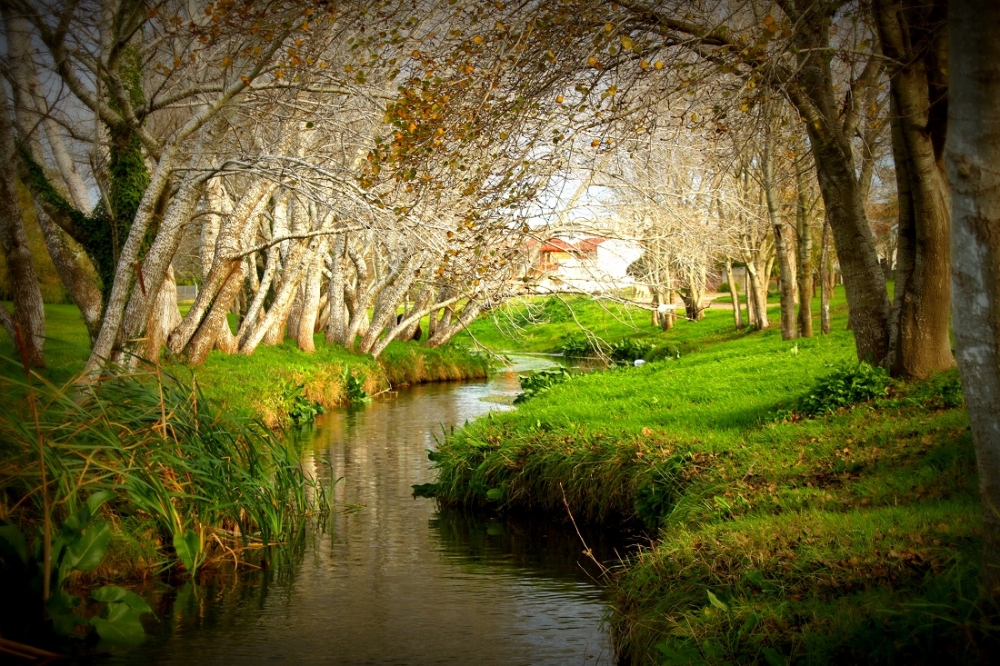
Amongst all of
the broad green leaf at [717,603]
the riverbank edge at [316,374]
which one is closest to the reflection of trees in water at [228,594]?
the riverbank edge at [316,374]

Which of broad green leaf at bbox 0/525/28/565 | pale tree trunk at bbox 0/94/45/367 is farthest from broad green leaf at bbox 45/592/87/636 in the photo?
pale tree trunk at bbox 0/94/45/367

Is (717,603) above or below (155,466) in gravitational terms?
below

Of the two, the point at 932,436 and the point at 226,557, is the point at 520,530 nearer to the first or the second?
the point at 226,557

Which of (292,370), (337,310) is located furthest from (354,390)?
(337,310)

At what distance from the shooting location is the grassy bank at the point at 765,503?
16.0ft

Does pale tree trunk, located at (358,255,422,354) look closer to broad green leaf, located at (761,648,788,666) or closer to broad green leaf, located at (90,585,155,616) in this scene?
broad green leaf, located at (90,585,155,616)

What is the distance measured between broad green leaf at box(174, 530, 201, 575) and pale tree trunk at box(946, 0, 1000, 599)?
617 cm

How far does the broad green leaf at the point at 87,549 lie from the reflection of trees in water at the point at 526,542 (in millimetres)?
3315

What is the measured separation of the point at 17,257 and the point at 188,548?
426 inches

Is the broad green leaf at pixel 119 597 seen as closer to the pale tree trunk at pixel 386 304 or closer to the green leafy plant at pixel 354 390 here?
the green leafy plant at pixel 354 390

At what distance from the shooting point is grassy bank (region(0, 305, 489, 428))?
1717cm

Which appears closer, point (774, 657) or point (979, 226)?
point (979, 226)

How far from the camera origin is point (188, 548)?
8.38 m

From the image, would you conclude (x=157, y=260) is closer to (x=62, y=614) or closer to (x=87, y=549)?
(x=87, y=549)
